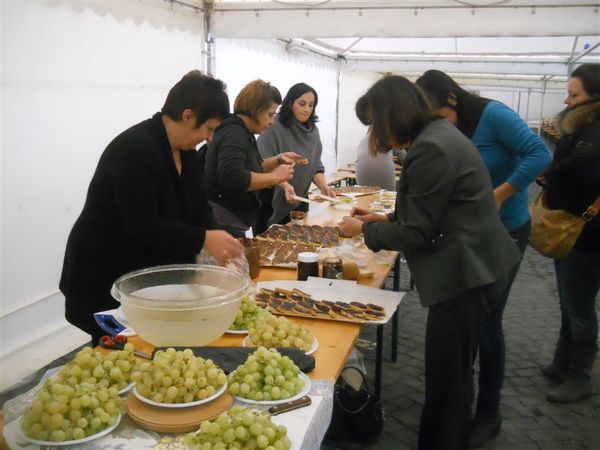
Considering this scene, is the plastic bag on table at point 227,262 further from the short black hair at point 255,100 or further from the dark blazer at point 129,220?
the short black hair at point 255,100

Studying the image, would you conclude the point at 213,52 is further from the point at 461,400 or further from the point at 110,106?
the point at 461,400

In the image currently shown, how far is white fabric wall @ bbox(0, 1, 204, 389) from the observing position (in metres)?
2.85

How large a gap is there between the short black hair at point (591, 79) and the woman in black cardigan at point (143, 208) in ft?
5.88

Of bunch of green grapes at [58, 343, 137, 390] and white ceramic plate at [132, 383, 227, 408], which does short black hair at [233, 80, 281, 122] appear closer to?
bunch of green grapes at [58, 343, 137, 390]

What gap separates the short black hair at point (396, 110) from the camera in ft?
5.94

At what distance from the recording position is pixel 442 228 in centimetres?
184

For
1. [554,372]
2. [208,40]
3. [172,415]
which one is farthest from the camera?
[208,40]

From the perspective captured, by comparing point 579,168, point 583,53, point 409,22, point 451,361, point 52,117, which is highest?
point 583,53

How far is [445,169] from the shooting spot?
1730 mm

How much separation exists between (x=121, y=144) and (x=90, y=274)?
47 centimetres

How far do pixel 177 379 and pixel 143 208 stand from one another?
730 millimetres

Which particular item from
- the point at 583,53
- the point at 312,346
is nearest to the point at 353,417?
the point at 312,346

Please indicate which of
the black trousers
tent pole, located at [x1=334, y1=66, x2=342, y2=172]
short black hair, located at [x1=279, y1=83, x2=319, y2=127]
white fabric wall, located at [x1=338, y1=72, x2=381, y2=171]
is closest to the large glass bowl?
the black trousers

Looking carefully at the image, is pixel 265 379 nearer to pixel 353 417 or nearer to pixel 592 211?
pixel 353 417
